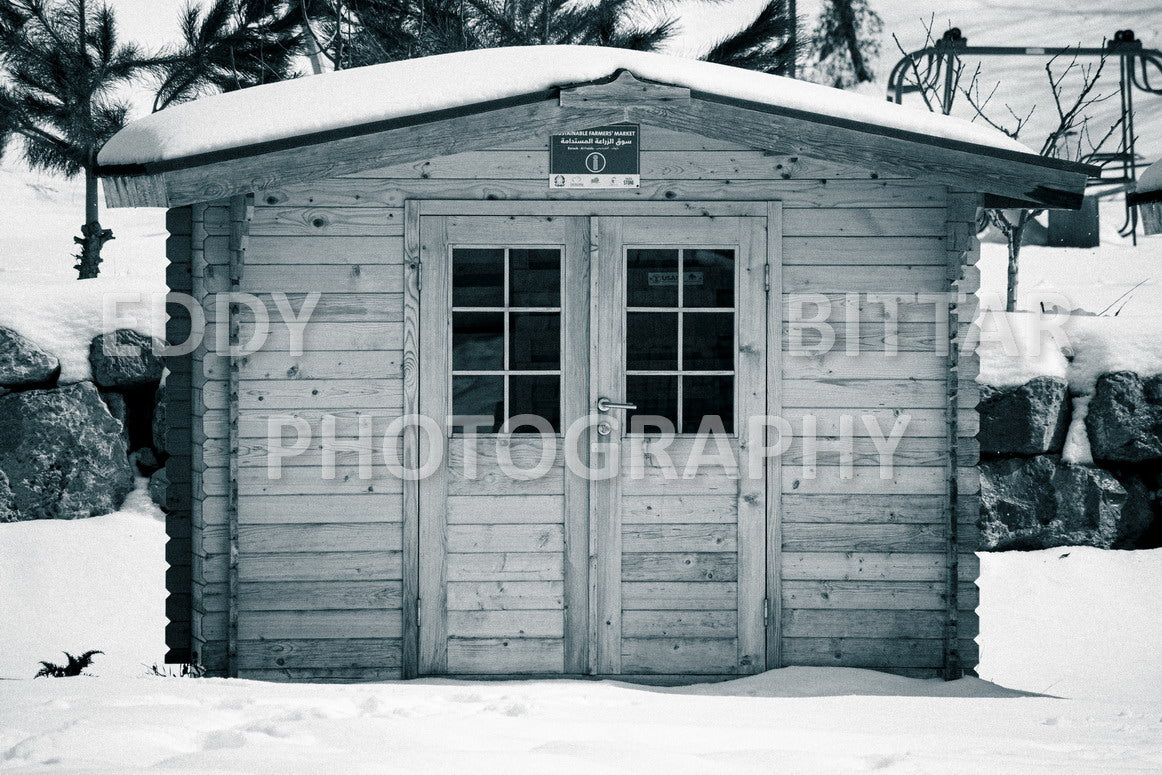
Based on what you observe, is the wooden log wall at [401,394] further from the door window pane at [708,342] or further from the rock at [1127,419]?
the rock at [1127,419]

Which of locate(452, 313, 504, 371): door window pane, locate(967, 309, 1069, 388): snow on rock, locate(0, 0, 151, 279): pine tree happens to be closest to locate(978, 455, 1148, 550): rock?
locate(967, 309, 1069, 388): snow on rock

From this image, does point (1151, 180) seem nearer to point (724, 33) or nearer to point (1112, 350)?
point (1112, 350)

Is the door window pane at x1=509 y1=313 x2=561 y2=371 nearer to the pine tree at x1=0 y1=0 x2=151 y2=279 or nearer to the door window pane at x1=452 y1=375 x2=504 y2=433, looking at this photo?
the door window pane at x1=452 y1=375 x2=504 y2=433

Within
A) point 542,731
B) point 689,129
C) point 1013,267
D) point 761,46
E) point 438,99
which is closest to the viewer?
point 542,731

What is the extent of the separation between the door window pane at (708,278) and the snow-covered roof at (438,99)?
0.75 metres

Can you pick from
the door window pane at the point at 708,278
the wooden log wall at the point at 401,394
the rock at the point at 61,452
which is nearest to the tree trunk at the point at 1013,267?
the wooden log wall at the point at 401,394

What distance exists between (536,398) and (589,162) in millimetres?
1124

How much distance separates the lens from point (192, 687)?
15.9ft

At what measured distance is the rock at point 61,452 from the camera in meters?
9.35

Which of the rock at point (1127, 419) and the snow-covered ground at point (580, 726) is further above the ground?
the rock at point (1127, 419)

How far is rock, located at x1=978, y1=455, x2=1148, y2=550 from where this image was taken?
9.27m

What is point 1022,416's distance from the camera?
921 cm

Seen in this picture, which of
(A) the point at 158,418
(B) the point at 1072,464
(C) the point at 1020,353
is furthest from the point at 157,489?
(B) the point at 1072,464

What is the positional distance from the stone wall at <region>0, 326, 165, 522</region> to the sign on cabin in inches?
201
